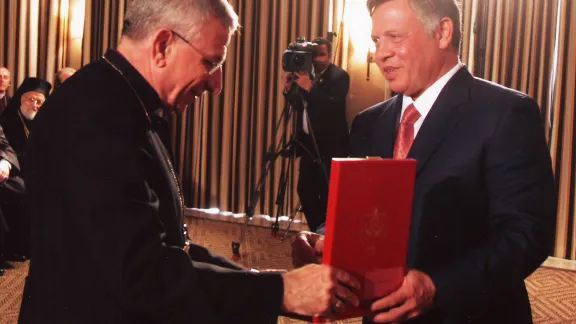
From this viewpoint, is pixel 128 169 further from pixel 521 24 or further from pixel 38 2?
pixel 38 2

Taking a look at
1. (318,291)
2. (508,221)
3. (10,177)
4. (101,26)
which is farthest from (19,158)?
(508,221)

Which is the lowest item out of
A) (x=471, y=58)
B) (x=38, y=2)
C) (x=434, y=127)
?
(x=434, y=127)

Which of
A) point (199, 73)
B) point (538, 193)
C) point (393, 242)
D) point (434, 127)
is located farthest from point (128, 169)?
point (538, 193)

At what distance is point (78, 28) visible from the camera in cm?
671

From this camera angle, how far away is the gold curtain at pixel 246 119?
19.1ft

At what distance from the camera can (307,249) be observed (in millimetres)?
1400

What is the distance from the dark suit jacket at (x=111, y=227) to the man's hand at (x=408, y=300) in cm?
20

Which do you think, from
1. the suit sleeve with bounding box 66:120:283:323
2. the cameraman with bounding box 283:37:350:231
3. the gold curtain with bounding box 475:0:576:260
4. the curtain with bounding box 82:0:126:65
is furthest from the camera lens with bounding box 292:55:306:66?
the suit sleeve with bounding box 66:120:283:323

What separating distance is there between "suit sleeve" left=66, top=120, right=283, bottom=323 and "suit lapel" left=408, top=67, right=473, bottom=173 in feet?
1.89

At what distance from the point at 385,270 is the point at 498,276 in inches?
11.0

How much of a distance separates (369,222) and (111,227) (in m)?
0.45

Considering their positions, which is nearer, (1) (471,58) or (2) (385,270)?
(2) (385,270)

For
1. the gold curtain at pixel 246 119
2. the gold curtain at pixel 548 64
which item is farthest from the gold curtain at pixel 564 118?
the gold curtain at pixel 246 119

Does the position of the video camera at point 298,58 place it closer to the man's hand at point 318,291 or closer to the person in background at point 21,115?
the person in background at point 21,115
